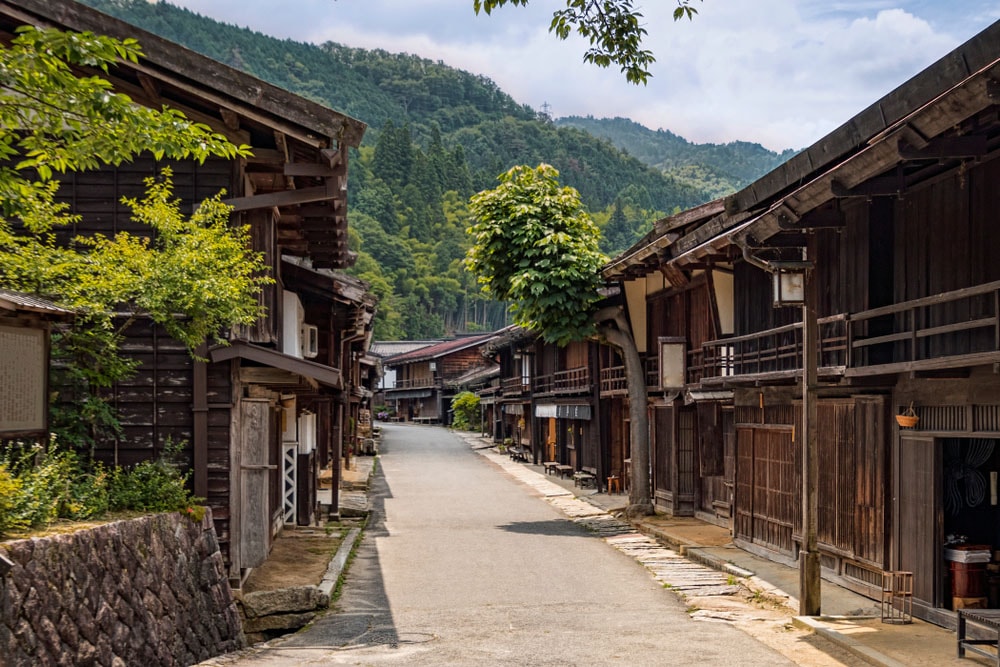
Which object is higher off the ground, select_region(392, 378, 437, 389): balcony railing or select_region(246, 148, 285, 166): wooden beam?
select_region(246, 148, 285, 166): wooden beam

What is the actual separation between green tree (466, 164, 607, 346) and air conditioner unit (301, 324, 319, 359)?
178 inches

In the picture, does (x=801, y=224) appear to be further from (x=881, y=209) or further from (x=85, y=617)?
(x=85, y=617)

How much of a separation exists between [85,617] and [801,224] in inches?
408

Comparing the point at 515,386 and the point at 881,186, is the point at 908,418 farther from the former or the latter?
the point at 515,386

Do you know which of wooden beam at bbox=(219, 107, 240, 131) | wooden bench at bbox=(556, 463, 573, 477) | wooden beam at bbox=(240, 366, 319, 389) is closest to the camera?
wooden beam at bbox=(219, 107, 240, 131)

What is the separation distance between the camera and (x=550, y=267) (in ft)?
87.3

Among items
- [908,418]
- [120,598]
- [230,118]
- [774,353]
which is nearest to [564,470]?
[774,353]

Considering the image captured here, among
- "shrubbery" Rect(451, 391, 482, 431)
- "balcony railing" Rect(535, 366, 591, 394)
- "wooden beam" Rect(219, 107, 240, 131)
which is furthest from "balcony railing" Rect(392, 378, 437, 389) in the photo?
"wooden beam" Rect(219, 107, 240, 131)

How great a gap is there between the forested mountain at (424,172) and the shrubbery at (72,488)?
266 ft

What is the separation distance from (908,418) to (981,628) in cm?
303

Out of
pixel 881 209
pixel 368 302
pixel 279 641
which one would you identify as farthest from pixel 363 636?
pixel 368 302

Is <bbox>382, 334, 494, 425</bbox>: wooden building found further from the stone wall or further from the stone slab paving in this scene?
the stone wall

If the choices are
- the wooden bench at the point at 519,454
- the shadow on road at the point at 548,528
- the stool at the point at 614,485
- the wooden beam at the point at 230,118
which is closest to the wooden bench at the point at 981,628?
the wooden beam at the point at 230,118

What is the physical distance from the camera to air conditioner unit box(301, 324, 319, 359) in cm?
2647
